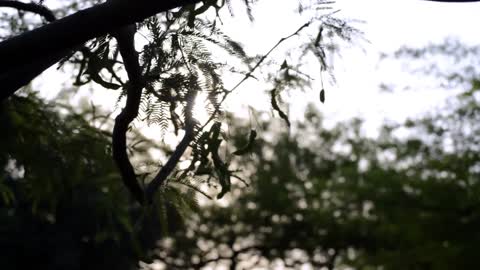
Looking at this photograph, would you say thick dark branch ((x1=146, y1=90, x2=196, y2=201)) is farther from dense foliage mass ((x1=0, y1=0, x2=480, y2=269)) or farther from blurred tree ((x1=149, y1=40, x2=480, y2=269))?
blurred tree ((x1=149, y1=40, x2=480, y2=269))

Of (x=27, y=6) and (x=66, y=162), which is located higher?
(x=27, y=6)

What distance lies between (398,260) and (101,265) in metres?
5.74

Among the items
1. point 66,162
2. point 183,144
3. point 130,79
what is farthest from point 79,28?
point 66,162

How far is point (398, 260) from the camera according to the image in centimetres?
1109

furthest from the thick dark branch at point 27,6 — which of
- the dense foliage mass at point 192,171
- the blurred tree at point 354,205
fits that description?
the blurred tree at point 354,205

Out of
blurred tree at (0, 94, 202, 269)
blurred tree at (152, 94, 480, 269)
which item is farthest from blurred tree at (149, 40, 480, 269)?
blurred tree at (0, 94, 202, 269)

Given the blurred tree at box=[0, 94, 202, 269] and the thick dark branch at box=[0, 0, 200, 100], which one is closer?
the thick dark branch at box=[0, 0, 200, 100]

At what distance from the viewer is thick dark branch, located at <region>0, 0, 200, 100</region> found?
5.43 ft

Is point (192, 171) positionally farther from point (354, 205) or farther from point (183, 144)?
point (354, 205)

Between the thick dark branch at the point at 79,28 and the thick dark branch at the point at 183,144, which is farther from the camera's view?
the thick dark branch at the point at 183,144

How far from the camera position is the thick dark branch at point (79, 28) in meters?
1.66

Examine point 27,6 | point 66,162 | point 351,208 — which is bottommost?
point 66,162

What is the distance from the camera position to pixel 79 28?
1.68 m

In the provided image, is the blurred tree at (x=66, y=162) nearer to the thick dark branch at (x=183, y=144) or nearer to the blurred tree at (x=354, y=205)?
the thick dark branch at (x=183, y=144)
